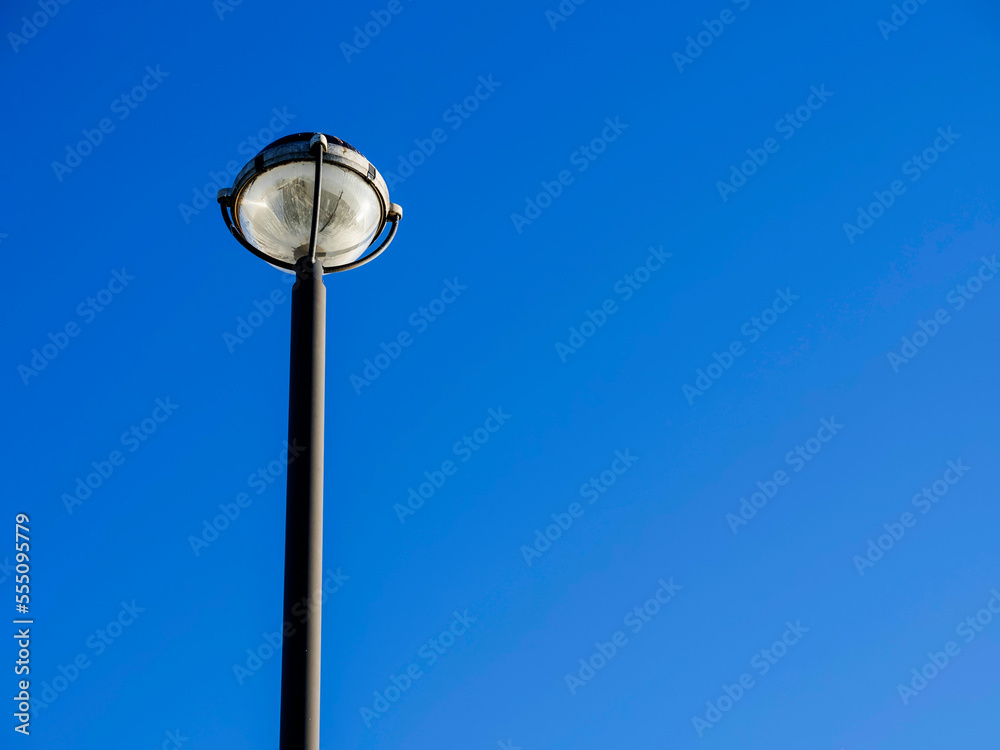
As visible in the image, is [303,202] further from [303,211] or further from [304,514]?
[304,514]

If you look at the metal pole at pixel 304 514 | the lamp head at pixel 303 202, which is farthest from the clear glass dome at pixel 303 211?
the metal pole at pixel 304 514

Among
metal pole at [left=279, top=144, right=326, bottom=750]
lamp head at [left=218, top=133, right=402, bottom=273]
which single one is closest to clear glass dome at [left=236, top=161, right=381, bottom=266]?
lamp head at [left=218, top=133, right=402, bottom=273]

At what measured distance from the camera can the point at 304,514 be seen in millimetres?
3615


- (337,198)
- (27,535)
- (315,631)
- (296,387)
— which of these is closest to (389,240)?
(337,198)

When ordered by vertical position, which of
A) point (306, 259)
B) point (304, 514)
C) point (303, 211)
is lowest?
point (304, 514)

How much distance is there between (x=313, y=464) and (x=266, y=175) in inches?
55.8

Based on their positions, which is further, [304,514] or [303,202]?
[303,202]

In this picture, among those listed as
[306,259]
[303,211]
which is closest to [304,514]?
[306,259]

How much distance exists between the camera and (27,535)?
31.9 ft

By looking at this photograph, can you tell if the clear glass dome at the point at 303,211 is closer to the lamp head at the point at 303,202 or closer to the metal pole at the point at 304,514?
the lamp head at the point at 303,202

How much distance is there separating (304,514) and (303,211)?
1.47 meters

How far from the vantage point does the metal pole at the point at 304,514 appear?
3.34 meters

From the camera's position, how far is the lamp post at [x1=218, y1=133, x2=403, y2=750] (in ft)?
11.2

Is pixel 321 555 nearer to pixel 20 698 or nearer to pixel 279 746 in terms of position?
pixel 279 746
